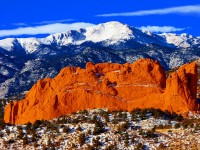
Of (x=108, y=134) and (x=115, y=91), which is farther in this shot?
(x=115, y=91)

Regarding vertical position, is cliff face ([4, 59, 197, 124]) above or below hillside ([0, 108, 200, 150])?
above

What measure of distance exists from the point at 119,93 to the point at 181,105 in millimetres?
8483

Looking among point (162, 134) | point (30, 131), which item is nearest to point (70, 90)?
point (30, 131)

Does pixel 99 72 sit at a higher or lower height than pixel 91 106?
higher

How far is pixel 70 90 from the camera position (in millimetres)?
67625

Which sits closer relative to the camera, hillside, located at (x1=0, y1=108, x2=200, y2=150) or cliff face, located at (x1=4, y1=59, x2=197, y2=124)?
hillside, located at (x1=0, y1=108, x2=200, y2=150)

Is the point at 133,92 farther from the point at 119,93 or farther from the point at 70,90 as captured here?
the point at 70,90

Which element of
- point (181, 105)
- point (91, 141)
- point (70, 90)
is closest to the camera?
point (91, 141)

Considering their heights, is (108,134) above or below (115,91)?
below

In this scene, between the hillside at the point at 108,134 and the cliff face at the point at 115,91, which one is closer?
the hillside at the point at 108,134

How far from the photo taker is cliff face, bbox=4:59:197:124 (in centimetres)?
6319

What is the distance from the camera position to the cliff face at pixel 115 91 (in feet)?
207

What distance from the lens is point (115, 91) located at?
216 feet

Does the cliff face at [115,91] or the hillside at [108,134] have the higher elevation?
the cliff face at [115,91]
